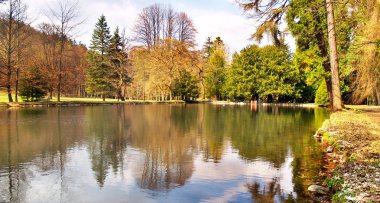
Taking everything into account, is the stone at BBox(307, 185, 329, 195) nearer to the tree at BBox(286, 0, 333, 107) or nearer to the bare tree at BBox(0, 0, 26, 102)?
the tree at BBox(286, 0, 333, 107)

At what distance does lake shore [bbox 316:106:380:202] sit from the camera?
17.6 feet

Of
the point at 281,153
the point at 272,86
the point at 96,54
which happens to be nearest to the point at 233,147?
the point at 281,153

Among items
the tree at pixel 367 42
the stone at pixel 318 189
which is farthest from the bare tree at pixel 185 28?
the stone at pixel 318 189

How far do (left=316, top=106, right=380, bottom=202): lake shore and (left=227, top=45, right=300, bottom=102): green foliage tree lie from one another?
1396 inches

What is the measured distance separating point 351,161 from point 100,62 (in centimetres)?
4533

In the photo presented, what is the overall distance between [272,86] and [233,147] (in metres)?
39.9

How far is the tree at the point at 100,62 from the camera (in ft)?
160

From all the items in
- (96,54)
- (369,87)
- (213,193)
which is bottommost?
(213,193)

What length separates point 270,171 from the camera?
8609mm

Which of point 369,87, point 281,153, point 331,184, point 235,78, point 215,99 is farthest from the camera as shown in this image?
point 215,99

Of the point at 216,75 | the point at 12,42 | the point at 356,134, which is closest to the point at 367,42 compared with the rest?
the point at 356,134

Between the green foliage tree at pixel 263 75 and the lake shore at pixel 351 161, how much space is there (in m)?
35.5

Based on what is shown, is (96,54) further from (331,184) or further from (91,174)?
(331,184)

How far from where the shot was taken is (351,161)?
792 cm
